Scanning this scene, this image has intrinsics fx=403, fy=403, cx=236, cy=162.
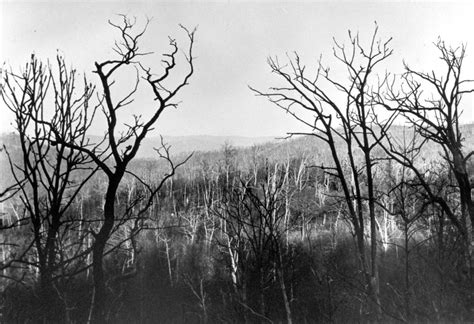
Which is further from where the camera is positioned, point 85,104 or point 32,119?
point 85,104

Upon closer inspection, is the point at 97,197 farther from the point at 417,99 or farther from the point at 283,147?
the point at 417,99

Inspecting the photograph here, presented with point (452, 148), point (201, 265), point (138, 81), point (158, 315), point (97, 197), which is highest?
point (138, 81)

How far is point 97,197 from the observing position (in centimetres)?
6394

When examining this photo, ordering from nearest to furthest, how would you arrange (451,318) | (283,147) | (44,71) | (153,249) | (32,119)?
(32,119) → (44,71) → (451,318) → (153,249) → (283,147)

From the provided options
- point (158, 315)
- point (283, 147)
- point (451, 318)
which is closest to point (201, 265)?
point (158, 315)

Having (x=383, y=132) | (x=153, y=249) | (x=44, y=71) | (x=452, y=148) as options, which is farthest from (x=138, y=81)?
(x=153, y=249)

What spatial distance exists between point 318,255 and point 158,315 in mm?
14152

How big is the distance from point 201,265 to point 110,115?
3189 cm

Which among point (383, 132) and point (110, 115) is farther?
point (383, 132)

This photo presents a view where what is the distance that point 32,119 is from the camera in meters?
4.82

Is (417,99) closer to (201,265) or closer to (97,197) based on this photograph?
(201,265)

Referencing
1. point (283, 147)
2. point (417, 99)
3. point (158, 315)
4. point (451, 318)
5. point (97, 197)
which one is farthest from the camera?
point (283, 147)

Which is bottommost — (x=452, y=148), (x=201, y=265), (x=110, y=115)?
(x=201, y=265)

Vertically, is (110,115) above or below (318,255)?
above
